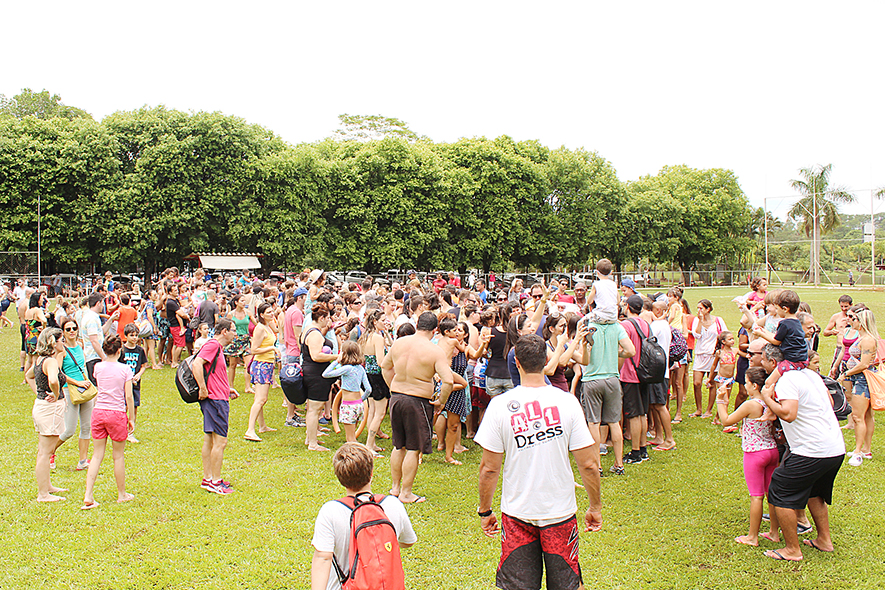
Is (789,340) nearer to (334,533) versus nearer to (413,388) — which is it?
(413,388)

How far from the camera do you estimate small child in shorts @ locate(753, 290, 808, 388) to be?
475cm

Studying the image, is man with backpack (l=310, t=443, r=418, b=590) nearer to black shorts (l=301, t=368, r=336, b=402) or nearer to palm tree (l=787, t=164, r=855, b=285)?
black shorts (l=301, t=368, r=336, b=402)

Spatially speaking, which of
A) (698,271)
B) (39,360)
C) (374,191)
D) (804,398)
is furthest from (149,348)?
(698,271)

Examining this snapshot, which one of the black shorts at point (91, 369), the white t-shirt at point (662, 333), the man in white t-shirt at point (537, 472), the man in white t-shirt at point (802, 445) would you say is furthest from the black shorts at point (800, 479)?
the black shorts at point (91, 369)

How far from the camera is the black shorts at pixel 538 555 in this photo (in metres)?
3.32

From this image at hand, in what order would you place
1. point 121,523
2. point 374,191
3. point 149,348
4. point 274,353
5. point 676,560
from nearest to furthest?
point 676,560, point 121,523, point 274,353, point 149,348, point 374,191

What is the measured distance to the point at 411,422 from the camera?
568cm

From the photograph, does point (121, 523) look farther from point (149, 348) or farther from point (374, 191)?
point (374, 191)

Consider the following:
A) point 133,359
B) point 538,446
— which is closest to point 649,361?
point 538,446

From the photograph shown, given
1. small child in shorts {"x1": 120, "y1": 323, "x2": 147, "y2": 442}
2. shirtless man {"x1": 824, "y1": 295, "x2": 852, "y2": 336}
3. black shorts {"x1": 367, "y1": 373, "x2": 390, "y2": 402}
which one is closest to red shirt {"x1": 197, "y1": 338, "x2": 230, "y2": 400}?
black shorts {"x1": 367, "y1": 373, "x2": 390, "y2": 402}

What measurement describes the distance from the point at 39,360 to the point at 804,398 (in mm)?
6620

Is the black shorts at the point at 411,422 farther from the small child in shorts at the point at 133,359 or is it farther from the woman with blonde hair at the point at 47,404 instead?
the small child in shorts at the point at 133,359

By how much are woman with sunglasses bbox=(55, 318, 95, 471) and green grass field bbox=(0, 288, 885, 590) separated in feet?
1.59

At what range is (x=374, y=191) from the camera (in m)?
35.3
